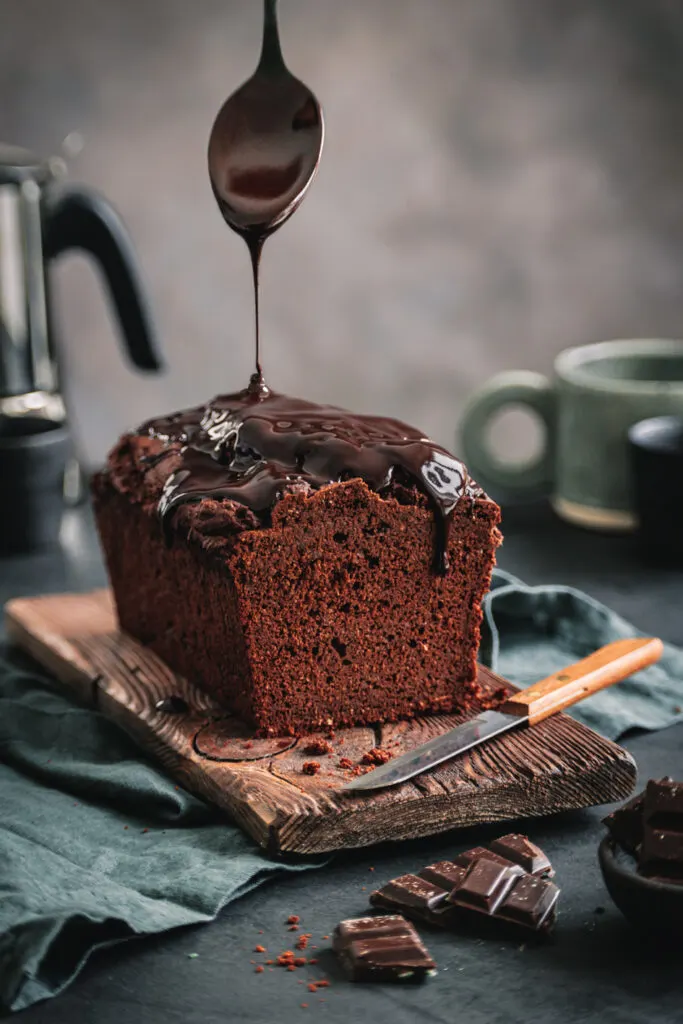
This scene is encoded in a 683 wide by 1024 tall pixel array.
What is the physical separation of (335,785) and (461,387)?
3004 mm

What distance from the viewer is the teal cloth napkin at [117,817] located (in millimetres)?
1631

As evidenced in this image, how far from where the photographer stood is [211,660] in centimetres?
225

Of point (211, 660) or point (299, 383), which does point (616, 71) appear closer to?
point (299, 383)

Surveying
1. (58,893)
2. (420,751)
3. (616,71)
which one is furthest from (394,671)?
(616,71)

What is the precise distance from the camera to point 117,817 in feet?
6.58

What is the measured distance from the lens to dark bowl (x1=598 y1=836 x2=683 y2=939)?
1.58 meters

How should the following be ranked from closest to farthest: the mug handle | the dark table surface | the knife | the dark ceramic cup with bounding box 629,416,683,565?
the dark table surface → the knife → the dark ceramic cup with bounding box 629,416,683,565 → the mug handle

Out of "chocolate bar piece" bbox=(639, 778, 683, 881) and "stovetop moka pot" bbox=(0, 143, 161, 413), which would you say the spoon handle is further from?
"chocolate bar piece" bbox=(639, 778, 683, 881)

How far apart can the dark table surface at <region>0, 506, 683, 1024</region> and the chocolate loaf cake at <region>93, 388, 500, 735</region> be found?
0.32 metres

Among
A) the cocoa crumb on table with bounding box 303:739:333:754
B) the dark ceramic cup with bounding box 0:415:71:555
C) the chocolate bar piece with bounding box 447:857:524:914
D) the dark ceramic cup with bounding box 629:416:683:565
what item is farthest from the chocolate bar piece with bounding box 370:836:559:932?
the dark ceramic cup with bounding box 0:415:71:555

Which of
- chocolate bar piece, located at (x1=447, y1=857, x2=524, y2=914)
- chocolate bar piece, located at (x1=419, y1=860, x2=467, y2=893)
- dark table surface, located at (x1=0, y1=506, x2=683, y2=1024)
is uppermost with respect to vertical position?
chocolate bar piece, located at (x1=447, y1=857, x2=524, y2=914)

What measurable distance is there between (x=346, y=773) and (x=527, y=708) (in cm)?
30

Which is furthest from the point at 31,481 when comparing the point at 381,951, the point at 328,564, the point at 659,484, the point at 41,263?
the point at 381,951

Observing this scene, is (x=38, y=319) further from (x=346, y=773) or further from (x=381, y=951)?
(x=381, y=951)
